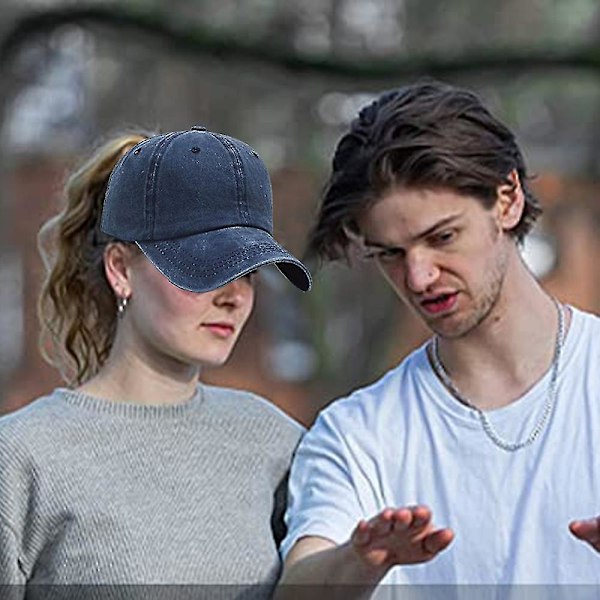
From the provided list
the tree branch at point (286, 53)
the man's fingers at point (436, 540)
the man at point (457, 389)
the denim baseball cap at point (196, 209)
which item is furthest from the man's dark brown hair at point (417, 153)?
the tree branch at point (286, 53)

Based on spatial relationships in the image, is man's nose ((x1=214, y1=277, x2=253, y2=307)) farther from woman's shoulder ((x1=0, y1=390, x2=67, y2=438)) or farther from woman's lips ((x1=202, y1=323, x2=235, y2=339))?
woman's shoulder ((x1=0, y1=390, x2=67, y2=438))

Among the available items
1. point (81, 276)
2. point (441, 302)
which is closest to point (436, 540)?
point (441, 302)

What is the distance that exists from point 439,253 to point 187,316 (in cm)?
36

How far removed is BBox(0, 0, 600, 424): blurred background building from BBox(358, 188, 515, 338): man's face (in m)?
3.07

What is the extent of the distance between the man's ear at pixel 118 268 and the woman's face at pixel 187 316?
2 centimetres

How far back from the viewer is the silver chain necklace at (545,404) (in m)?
2.26

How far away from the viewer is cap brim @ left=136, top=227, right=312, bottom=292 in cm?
203

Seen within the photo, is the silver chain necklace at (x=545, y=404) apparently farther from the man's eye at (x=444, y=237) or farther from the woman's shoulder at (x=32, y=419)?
the woman's shoulder at (x=32, y=419)

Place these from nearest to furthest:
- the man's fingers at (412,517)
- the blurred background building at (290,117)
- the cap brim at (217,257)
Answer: the man's fingers at (412,517) → the cap brim at (217,257) → the blurred background building at (290,117)

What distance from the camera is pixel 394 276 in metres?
2.34

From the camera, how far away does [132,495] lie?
2236 millimetres

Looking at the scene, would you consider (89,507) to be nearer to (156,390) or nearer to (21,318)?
(156,390)

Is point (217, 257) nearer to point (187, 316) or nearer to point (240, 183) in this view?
point (240, 183)

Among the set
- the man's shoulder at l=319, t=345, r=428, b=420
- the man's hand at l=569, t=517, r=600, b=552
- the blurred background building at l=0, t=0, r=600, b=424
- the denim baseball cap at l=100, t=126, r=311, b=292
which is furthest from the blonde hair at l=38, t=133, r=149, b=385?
the blurred background building at l=0, t=0, r=600, b=424
